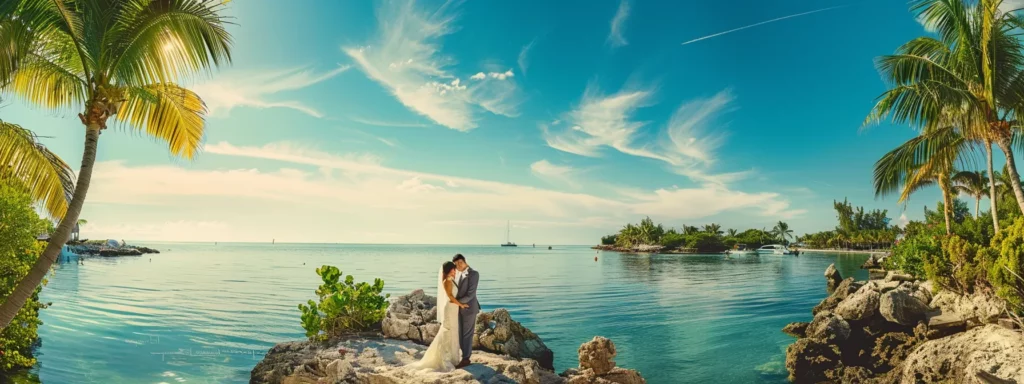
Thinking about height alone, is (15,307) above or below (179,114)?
below

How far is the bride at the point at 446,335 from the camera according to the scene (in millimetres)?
8680

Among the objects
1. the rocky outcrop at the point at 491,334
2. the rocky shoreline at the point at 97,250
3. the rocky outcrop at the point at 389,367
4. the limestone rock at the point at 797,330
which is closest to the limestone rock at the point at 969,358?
the limestone rock at the point at 797,330

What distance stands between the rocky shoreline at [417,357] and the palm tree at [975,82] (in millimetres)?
10592

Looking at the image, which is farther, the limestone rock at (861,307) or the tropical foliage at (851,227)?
the tropical foliage at (851,227)

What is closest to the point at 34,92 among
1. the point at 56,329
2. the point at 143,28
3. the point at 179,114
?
the point at 179,114

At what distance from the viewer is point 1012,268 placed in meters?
11.2

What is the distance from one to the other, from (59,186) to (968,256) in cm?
Answer: 2147

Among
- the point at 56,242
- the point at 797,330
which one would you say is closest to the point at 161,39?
the point at 56,242

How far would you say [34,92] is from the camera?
29.7 feet

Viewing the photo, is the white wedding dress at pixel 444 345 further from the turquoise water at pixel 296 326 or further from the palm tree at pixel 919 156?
the palm tree at pixel 919 156

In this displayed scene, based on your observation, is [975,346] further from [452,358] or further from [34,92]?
[34,92]

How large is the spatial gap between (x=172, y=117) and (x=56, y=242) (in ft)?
11.0

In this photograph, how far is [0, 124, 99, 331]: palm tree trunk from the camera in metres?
6.81

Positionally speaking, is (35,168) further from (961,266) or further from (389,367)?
(961,266)
